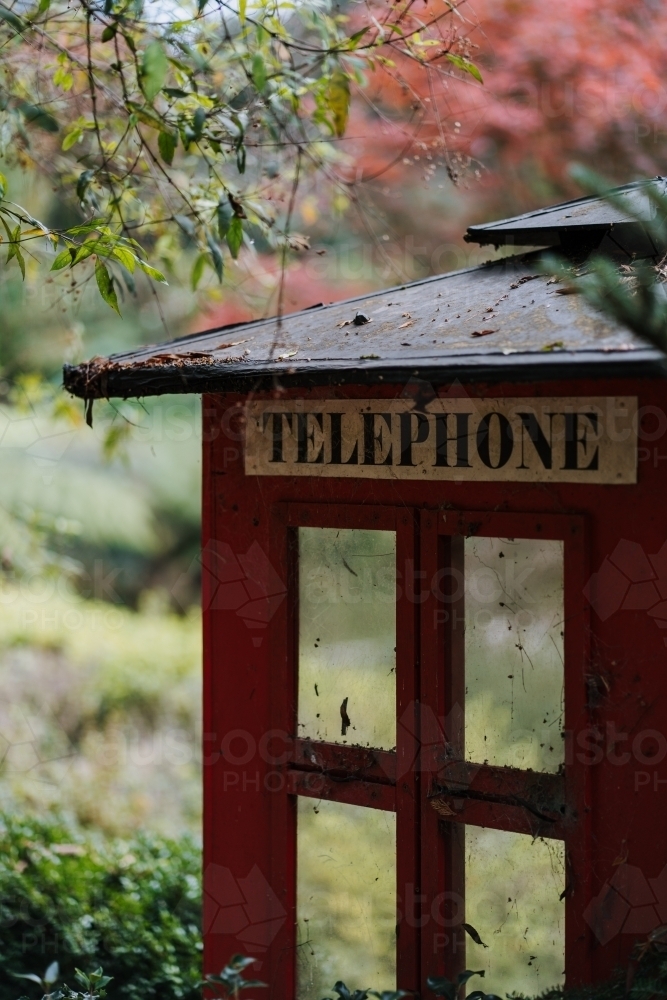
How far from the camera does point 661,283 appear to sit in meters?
2.67

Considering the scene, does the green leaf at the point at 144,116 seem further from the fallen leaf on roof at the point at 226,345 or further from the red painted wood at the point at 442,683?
the red painted wood at the point at 442,683

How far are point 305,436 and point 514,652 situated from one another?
3.28ft

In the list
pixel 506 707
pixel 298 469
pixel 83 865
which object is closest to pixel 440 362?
pixel 298 469

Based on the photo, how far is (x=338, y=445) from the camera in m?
3.07

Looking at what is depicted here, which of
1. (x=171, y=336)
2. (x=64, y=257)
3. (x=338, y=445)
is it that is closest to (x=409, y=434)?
(x=338, y=445)

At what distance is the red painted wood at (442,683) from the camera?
2.65 meters

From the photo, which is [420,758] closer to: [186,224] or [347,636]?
[347,636]

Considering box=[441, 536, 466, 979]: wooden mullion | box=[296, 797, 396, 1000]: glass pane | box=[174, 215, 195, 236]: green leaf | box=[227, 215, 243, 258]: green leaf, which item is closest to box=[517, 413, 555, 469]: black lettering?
box=[441, 536, 466, 979]: wooden mullion

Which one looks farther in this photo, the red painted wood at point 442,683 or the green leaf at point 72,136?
the green leaf at point 72,136

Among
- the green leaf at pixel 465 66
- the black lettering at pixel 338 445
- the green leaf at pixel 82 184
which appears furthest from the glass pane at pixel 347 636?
the green leaf at pixel 465 66

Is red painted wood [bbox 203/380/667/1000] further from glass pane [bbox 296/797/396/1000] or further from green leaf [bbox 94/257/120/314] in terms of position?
green leaf [bbox 94/257/120/314]

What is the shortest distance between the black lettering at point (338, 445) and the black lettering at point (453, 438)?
11.5 inches

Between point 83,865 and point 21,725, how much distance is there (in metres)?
3.00

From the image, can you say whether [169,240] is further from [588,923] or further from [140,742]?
[140,742]
